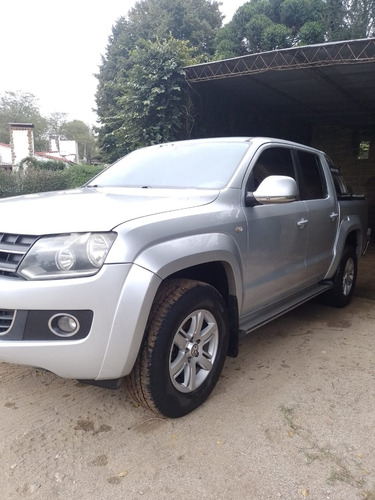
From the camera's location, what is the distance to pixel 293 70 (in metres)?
7.72

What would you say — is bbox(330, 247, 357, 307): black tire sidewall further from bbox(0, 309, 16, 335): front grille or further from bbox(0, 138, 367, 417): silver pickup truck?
bbox(0, 309, 16, 335): front grille

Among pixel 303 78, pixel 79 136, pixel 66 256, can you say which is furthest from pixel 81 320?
pixel 79 136

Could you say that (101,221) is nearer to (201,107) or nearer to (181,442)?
(181,442)

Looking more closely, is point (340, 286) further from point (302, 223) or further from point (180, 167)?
point (180, 167)

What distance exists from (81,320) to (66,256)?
32cm

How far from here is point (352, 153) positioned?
47.1 ft

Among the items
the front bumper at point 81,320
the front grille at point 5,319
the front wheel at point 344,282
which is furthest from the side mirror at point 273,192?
the front wheel at point 344,282

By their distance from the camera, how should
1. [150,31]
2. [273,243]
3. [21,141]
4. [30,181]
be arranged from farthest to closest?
[150,31], [21,141], [30,181], [273,243]

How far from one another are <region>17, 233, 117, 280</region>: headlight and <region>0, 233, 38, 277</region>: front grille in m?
0.04

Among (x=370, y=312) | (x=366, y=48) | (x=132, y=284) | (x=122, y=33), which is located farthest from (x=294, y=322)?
(x=122, y=33)

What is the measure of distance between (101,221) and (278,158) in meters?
2.00

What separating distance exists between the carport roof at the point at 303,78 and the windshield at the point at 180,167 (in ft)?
14.3

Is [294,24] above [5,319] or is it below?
above

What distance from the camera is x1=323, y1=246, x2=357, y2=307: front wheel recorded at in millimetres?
4648
